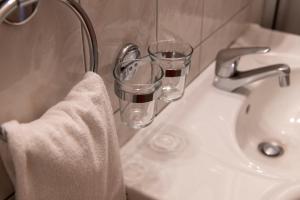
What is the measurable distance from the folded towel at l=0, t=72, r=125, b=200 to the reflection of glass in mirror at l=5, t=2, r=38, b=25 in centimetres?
10

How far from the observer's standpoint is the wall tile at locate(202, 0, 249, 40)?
912mm

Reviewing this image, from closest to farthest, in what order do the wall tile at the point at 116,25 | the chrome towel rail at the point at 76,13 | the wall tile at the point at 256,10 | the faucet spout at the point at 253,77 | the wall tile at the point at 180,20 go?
1. the chrome towel rail at the point at 76,13
2. the wall tile at the point at 116,25
3. the wall tile at the point at 180,20
4. the faucet spout at the point at 253,77
5. the wall tile at the point at 256,10

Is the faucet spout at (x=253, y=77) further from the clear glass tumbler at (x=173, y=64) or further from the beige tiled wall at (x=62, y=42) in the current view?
the clear glass tumbler at (x=173, y=64)

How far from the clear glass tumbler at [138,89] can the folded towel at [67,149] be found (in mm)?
63

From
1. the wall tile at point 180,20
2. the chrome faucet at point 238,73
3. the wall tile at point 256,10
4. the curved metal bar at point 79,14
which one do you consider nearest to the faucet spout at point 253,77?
the chrome faucet at point 238,73

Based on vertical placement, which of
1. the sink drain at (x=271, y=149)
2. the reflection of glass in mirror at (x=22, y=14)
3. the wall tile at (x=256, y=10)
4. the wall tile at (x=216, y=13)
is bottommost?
the sink drain at (x=271, y=149)

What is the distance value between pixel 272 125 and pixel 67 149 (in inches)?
27.8

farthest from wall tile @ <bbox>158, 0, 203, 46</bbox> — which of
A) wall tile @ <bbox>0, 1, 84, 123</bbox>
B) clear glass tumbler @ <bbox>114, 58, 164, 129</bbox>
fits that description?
wall tile @ <bbox>0, 1, 84, 123</bbox>

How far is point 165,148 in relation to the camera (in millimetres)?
740

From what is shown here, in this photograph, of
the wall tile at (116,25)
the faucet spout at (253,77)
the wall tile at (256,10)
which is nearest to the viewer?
the wall tile at (116,25)

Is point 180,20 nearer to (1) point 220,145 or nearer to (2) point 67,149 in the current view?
(1) point 220,145

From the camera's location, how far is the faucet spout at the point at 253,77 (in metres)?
0.89

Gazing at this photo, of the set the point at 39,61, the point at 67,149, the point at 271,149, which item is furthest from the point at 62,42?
the point at 271,149

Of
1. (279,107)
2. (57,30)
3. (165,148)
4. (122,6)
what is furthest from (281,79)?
(57,30)
